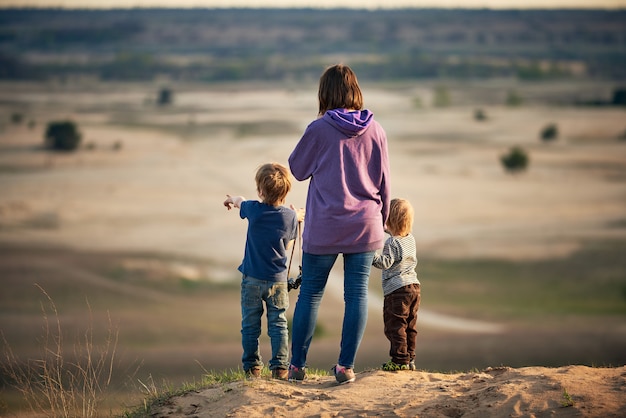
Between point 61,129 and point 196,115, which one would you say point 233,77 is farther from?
point 61,129

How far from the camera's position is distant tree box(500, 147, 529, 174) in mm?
46312

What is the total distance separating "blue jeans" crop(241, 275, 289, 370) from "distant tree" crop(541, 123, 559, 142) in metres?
52.5

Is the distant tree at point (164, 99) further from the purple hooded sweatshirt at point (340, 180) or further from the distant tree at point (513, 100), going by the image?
the purple hooded sweatshirt at point (340, 180)

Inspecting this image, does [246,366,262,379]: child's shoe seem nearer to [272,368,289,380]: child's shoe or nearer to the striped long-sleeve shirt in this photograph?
[272,368,289,380]: child's shoe

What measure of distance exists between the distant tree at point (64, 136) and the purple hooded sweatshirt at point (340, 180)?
4823cm

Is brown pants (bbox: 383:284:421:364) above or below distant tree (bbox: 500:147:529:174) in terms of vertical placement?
below

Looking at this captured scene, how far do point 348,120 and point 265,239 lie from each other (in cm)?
89

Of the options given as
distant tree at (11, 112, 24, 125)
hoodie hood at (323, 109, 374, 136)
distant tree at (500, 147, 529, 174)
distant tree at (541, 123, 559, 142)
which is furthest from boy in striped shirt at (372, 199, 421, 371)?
distant tree at (11, 112, 24, 125)

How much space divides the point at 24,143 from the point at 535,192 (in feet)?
101

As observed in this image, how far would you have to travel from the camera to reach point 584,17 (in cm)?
10881

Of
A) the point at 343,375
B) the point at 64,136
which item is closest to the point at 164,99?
the point at 64,136

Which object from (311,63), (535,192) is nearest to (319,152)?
(535,192)

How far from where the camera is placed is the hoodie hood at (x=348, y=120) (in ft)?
17.3

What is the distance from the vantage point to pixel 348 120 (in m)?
5.29
